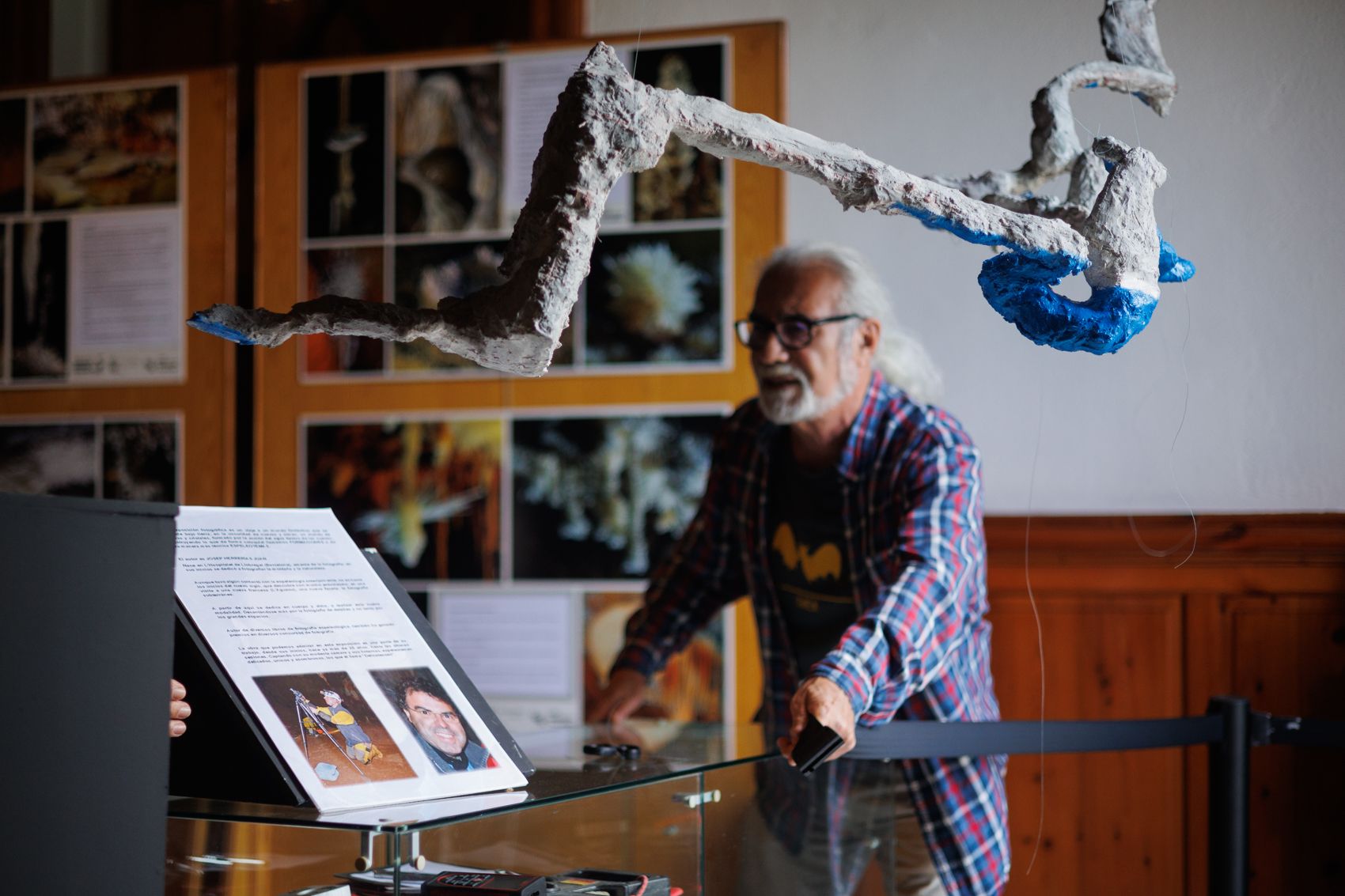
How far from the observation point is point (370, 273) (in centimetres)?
311

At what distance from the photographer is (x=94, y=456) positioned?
3215mm

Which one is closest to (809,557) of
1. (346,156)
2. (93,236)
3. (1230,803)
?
(1230,803)

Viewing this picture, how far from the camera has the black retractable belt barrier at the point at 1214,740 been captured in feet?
5.78

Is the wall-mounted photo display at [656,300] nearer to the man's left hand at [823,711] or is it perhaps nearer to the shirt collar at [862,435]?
the shirt collar at [862,435]

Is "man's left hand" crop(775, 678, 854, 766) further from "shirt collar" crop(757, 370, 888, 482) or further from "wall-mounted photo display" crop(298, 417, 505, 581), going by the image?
"wall-mounted photo display" crop(298, 417, 505, 581)

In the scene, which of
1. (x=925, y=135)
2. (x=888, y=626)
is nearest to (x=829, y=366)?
(x=888, y=626)

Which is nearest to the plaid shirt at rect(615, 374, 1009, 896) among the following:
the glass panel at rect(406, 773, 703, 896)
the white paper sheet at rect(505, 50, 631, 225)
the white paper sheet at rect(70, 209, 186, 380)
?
the glass panel at rect(406, 773, 703, 896)

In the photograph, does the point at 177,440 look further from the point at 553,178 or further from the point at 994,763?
the point at 553,178

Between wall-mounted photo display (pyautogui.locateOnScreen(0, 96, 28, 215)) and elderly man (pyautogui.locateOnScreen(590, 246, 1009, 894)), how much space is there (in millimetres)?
1999

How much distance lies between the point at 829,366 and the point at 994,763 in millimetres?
653

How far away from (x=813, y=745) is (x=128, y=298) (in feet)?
7.81

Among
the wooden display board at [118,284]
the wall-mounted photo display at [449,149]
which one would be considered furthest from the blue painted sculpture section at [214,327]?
the wooden display board at [118,284]

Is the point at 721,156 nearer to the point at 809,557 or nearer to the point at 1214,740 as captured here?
the point at 809,557

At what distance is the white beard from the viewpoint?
211 centimetres
